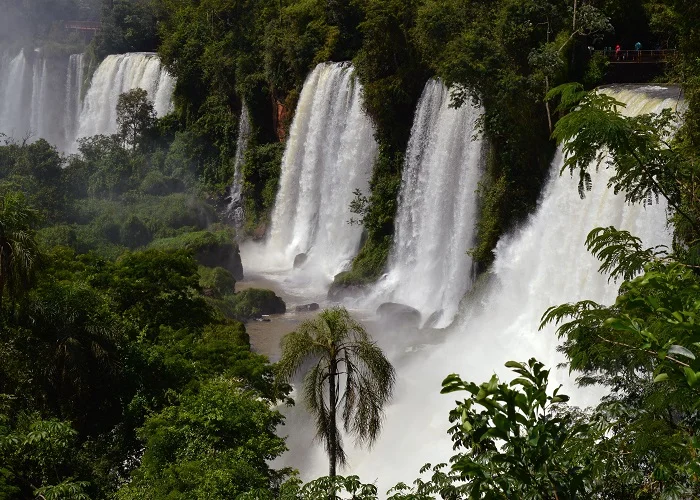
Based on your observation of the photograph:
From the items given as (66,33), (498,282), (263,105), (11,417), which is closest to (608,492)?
(11,417)

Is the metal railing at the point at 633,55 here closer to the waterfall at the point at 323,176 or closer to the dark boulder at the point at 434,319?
the dark boulder at the point at 434,319

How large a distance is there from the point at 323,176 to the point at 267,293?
7986 millimetres

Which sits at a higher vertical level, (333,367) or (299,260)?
(333,367)

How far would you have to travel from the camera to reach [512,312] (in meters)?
19.2

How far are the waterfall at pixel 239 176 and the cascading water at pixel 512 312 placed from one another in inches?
673

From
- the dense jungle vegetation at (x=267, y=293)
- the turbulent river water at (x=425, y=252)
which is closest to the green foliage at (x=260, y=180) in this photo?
the dense jungle vegetation at (x=267, y=293)

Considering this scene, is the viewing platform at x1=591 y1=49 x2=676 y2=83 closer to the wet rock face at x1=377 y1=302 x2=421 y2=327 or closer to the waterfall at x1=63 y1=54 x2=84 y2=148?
the wet rock face at x1=377 y1=302 x2=421 y2=327

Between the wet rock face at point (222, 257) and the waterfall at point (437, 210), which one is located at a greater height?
the waterfall at point (437, 210)

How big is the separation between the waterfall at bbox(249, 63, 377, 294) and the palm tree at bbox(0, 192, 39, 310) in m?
17.1

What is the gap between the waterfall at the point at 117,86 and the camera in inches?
1734

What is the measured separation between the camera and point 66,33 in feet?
196

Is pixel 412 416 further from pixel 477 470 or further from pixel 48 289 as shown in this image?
pixel 477 470

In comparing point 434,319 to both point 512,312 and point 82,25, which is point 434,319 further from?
point 82,25

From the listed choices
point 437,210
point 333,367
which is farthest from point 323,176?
point 333,367
